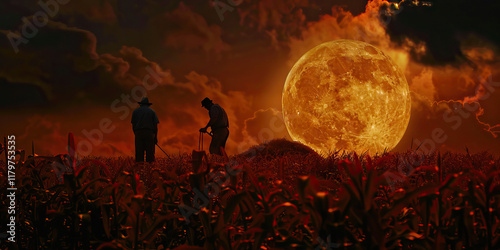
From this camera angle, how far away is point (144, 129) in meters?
12.5

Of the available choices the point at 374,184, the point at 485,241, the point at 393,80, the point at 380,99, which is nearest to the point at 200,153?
the point at 374,184

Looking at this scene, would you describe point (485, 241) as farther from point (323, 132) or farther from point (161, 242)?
point (323, 132)

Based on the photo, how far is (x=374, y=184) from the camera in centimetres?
132

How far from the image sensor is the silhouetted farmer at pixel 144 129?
1242 cm

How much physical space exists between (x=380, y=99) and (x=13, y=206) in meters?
13.5

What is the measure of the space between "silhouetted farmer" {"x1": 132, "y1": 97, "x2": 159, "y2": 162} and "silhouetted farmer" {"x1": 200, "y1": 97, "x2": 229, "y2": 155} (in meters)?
1.90

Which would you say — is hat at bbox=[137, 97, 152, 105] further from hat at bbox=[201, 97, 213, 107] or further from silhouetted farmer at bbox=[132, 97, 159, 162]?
hat at bbox=[201, 97, 213, 107]

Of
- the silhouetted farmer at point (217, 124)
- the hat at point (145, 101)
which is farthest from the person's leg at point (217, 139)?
the hat at point (145, 101)

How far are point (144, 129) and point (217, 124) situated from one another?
8.22 feet

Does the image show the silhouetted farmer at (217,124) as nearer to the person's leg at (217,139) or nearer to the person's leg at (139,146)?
the person's leg at (217,139)

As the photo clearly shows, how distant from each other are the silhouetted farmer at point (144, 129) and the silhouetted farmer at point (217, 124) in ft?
6.25

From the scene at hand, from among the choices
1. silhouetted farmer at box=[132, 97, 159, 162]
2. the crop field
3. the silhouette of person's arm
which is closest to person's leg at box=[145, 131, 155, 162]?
silhouetted farmer at box=[132, 97, 159, 162]

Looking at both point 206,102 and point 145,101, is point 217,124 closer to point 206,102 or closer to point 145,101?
point 206,102

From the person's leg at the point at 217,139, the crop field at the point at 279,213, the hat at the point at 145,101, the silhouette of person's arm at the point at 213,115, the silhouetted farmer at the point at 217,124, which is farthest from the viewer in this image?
the person's leg at the point at 217,139
